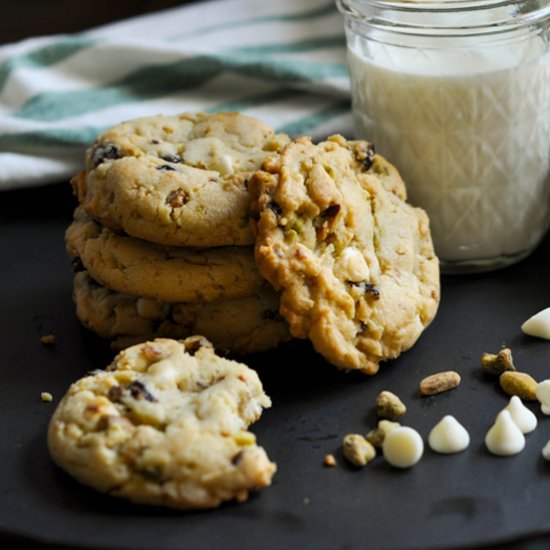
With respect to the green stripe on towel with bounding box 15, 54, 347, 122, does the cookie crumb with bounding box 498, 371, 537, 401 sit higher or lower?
lower

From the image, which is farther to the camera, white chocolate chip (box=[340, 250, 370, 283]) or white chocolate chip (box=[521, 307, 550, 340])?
white chocolate chip (box=[521, 307, 550, 340])

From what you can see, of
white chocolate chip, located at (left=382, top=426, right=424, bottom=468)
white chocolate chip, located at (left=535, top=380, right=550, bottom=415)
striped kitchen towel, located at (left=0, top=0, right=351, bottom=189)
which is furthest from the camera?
striped kitchen towel, located at (left=0, top=0, right=351, bottom=189)

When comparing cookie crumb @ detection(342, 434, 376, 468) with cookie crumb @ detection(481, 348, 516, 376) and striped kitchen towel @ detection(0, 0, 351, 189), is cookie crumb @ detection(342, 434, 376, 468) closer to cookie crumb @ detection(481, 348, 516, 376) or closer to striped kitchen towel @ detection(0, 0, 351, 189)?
cookie crumb @ detection(481, 348, 516, 376)

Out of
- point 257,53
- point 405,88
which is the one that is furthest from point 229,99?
point 405,88

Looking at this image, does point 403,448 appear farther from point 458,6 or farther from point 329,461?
point 458,6

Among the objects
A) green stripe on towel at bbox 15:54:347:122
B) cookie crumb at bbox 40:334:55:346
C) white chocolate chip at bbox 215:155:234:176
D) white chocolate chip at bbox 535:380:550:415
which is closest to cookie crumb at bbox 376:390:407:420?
white chocolate chip at bbox 535:380:550:415

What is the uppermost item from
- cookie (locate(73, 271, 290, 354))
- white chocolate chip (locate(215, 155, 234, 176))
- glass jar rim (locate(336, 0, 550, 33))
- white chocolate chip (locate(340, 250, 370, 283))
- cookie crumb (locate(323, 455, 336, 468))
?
glass jar rim (locate(336, 0, 550, 33))

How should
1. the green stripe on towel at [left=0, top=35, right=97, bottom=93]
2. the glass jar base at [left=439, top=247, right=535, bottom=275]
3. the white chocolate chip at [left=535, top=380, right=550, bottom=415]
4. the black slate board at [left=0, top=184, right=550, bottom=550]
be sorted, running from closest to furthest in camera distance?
the black slate board at [left=0, top=184, right=550, bottom=550] → the white chocolate chip at [left=535, top=380, right=550, bottom=415] → the glass jar base at [left=439, top=247, right=535, bottom=275] → the green stripe on towel at [left=0, top=35, right=97, bottom=93]
